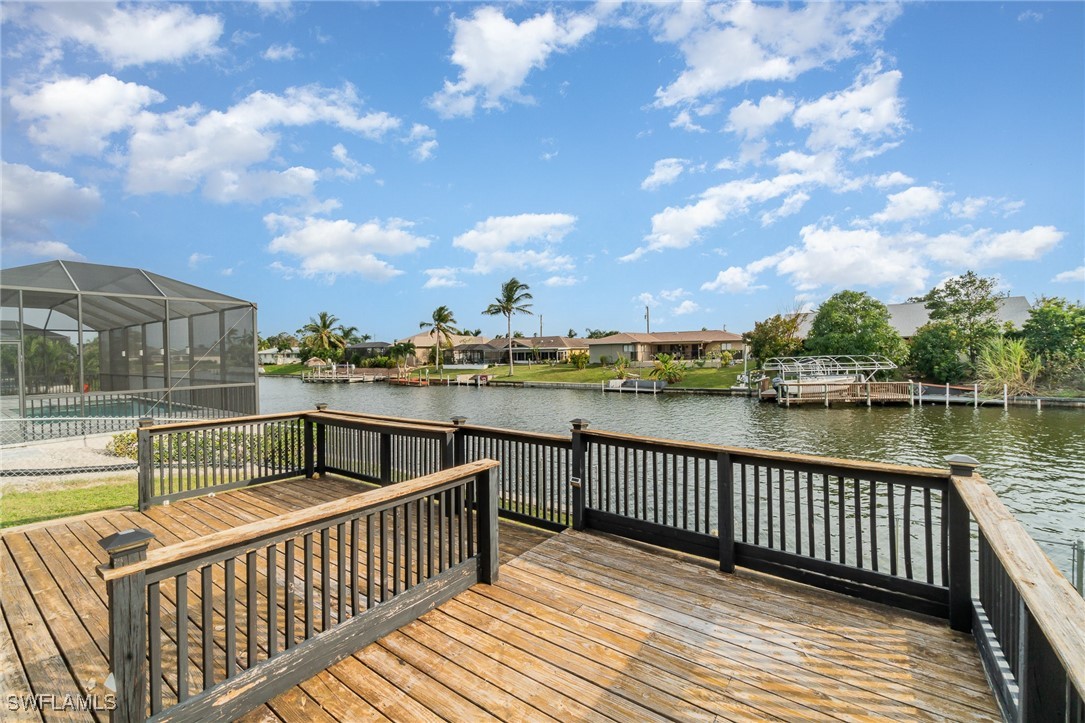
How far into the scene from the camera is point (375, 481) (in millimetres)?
5570

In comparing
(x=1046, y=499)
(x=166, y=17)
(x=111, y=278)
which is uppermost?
(x=166, y=17)

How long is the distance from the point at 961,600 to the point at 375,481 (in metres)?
5.22

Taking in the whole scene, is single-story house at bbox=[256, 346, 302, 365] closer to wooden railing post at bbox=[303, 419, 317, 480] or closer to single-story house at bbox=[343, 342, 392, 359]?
single-story house at bbox=[343, 342, 392, 359]

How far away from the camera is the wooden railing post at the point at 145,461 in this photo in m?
4.74

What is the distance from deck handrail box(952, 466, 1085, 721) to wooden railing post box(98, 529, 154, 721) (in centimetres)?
253

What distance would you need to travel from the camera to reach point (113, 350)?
10211mm

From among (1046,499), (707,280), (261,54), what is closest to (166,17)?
(261,54)

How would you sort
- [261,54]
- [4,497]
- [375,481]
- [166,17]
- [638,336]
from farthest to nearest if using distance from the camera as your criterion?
[638,336] → [261,54] → [166,17] → [4,497] → [375,481]

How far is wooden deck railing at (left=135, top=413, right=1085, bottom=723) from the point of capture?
1397 millimetres

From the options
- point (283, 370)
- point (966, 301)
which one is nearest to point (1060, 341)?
point (966, 301)

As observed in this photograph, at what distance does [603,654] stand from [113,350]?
12503 mm

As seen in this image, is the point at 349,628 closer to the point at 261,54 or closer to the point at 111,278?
the point at 111,278

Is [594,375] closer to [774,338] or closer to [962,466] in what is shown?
[774,338]

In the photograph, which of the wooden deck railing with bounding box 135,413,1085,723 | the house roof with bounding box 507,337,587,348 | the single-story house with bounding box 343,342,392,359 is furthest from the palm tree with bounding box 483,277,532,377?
the wooden deck railing with bounding box 135,413,1085,723
